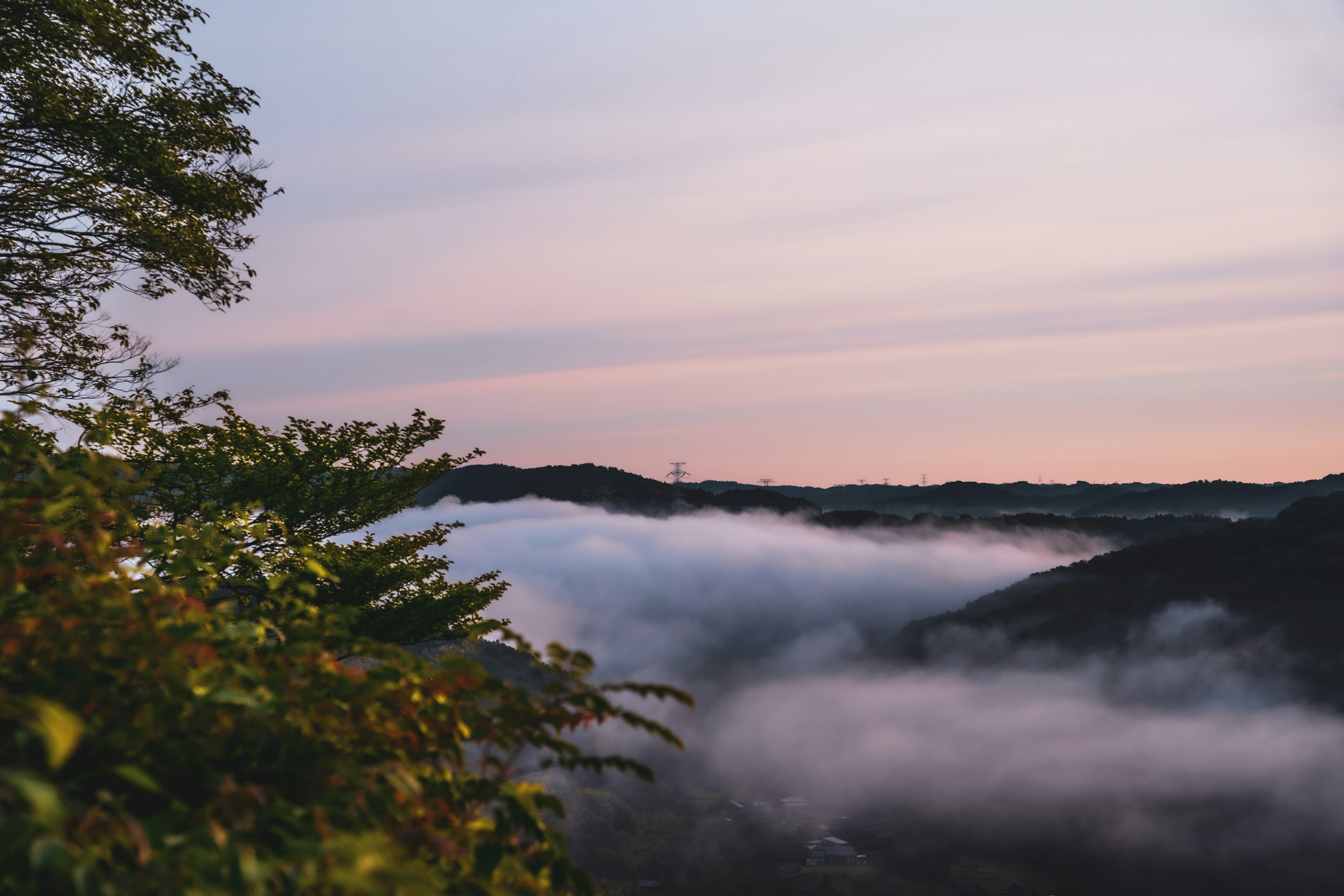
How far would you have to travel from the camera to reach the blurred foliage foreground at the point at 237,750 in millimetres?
1659

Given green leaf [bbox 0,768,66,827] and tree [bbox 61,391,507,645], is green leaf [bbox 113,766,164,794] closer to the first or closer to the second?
green leaf [bbox 0,768,66,827]

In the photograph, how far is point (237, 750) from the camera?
254 centimetres

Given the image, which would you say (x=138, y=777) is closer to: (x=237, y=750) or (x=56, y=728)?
(x=56, y=728)

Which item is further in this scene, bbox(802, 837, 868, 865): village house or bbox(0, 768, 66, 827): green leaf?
bbox(802, 837, 868, 865): village house

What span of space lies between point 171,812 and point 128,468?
181 cm

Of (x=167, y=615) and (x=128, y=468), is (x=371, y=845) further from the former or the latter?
(x=128, y=468)

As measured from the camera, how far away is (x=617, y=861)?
172m

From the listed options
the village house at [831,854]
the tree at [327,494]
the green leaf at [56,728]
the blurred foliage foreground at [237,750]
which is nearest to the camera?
the green leaf at [56,728]

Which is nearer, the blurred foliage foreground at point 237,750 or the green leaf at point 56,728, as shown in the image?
the green leaf at point 56,728

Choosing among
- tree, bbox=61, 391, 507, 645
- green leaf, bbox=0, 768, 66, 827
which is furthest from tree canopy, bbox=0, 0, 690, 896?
tree, bbox=61, 391, 507, 645

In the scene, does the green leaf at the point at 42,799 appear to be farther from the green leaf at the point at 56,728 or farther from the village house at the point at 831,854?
the village house at the point at 831,854

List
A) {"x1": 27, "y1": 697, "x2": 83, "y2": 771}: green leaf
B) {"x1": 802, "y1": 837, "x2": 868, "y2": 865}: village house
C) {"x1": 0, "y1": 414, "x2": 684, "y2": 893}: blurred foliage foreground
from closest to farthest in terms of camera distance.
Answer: {"x1": 27, "y1": 697, "x2": 83, "y2": 771}: green leaf → {"x1": 0, "y1": 414, "x2": 684, "y2": 893}: blurred foliage foreground → {"x1": 802, "y1": 837, "x2": 868, "y2": 865}: village house

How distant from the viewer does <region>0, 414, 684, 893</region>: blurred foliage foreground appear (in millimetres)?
1659

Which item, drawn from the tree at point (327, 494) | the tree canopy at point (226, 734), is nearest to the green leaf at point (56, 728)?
the tree canopy at point (226, 734)
